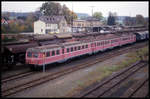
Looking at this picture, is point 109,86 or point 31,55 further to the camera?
Answer: point 31,55

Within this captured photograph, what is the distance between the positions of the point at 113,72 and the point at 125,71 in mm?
1141

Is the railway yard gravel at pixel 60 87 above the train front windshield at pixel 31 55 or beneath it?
beneath

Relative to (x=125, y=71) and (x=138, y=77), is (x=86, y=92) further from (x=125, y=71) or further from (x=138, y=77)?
(x=125, y=71)

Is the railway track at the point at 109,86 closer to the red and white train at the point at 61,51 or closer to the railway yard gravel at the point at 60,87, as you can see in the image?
the railway yard gravel at the point at 60,87

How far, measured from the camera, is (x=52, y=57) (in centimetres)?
1816

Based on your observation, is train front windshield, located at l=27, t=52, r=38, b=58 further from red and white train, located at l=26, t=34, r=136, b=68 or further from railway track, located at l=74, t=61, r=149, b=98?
railway track, located at l=74, t=61, r=149, b=98

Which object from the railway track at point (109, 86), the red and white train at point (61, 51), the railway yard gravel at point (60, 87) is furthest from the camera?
the red and white train at point (61, 51)

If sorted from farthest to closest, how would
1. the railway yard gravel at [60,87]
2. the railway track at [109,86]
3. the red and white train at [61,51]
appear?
the red and white train at [61,51] < the railway yard gravel at [60,87] < the railway track at [109,86]

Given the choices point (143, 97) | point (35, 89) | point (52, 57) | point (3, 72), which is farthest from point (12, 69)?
point (143, 97)

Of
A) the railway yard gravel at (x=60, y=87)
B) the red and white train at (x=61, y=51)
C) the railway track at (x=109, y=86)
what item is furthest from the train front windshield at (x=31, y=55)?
the railway track at (x=109, y=86)

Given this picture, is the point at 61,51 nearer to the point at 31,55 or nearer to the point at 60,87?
the point at 31,55

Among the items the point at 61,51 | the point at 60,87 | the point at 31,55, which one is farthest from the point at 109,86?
the point at 31,55

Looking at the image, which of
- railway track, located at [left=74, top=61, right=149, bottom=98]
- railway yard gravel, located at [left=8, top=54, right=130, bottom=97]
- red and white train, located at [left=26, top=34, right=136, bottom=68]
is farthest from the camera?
red and white train, located at [left=26, top=34, right=136, bottom=68]

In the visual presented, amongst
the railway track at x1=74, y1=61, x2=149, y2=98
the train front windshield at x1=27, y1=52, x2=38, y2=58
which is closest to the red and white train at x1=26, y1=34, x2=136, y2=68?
the train front windshield at x1=27, y1=52, x2=38, y2=58
